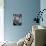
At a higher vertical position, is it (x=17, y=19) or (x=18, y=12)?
(x=18, y=12)

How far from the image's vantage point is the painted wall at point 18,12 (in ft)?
16.9

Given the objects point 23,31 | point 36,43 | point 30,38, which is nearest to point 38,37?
point 36,43

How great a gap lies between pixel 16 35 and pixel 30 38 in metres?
2.07

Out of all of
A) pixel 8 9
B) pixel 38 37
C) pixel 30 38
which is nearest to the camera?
pixel 38 37

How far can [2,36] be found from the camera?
204 inches

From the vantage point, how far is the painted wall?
5145mm

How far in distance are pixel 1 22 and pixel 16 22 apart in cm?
58

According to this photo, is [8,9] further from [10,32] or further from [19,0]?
[10,32]

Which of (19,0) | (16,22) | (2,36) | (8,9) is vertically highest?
(19,0)

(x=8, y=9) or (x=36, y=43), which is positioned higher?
(x=8, y=9)

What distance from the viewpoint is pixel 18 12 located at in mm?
5199

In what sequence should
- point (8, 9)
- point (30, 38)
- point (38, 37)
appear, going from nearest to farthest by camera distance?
point (38, 37) → point (30, 38) → point (8, 9)

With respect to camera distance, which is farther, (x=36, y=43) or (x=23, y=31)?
(x=23, y=31)

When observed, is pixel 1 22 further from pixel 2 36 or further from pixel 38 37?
pixel 38 37
